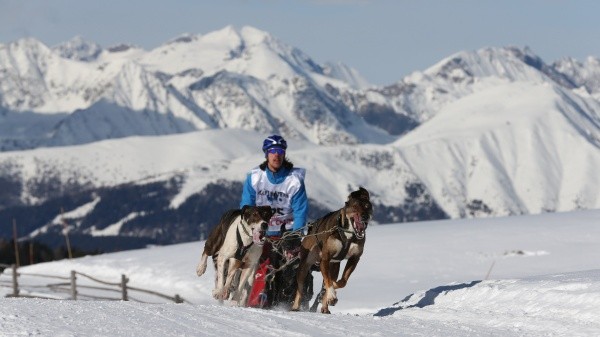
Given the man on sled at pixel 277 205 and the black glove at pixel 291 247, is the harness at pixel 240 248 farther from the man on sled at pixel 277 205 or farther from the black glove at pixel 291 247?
the black glove at pixel 291 247

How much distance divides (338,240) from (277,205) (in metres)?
1.39

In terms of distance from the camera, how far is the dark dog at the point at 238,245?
44.2 ft

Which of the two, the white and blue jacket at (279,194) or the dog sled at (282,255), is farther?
the white and blue jacket at (279,194)

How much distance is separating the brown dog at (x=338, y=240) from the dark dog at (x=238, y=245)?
0.65 m

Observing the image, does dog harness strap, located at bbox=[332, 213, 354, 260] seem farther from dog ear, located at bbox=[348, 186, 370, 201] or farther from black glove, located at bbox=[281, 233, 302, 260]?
black glove, located at bbox=[281, 233, 302, 260]

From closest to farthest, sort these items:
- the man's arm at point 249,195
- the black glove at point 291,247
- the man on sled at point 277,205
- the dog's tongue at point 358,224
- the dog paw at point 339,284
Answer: the dog's tongue at point 358,224 → the dog paw at point 339,284 → the man on sled at point 277,205 → the man's arm at point 249,195 → the black glove at point 291,247

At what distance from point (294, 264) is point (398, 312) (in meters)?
1.39

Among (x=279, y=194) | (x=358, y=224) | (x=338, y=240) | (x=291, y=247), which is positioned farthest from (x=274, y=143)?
(x=358, y=224)

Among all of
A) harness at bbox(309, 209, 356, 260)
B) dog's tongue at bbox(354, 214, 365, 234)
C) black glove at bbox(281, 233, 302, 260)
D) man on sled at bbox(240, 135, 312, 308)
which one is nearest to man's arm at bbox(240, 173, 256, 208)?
man on sled at bbox(240, 135, 312, 308)

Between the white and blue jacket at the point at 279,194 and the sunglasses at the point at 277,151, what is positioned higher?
the sunglasses at the point at 277,151

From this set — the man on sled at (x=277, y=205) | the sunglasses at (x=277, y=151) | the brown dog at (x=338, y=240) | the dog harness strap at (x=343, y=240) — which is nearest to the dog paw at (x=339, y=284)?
the brown dog at (x=338, y=240)

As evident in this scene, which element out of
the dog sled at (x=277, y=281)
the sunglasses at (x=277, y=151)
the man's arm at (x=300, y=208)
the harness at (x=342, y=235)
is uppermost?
the sunglasses at (x=277, y=151)

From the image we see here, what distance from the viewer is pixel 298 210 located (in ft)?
47.9

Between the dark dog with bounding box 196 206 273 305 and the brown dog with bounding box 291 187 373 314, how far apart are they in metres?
0.65
